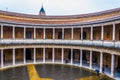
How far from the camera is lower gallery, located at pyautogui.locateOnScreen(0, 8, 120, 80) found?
81.5ft

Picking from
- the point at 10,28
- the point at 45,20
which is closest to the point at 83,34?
the point at 45,20

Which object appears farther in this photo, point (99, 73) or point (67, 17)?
point (67, 17)

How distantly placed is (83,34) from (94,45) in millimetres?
7707

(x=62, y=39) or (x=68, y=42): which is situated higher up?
(x=62, y=39)

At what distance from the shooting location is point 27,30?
33.9m

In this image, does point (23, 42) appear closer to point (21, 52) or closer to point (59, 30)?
point (21, 52)

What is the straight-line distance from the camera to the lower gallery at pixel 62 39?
977 inches

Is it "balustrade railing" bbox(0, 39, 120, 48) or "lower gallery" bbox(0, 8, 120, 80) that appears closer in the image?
"balustrade railing" bbox(0, 39, 120, 48)

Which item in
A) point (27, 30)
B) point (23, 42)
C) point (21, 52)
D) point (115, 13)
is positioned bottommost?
point (21, 52)

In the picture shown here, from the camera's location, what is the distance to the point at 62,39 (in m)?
31.6

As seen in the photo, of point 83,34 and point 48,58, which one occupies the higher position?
point 83,34

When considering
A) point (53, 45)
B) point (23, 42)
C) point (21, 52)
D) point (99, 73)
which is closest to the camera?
point (99, 73)

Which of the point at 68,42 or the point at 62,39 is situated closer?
the point at 68,42

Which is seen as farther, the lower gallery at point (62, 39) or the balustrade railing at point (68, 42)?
the lower gallery at point (62, 39)
